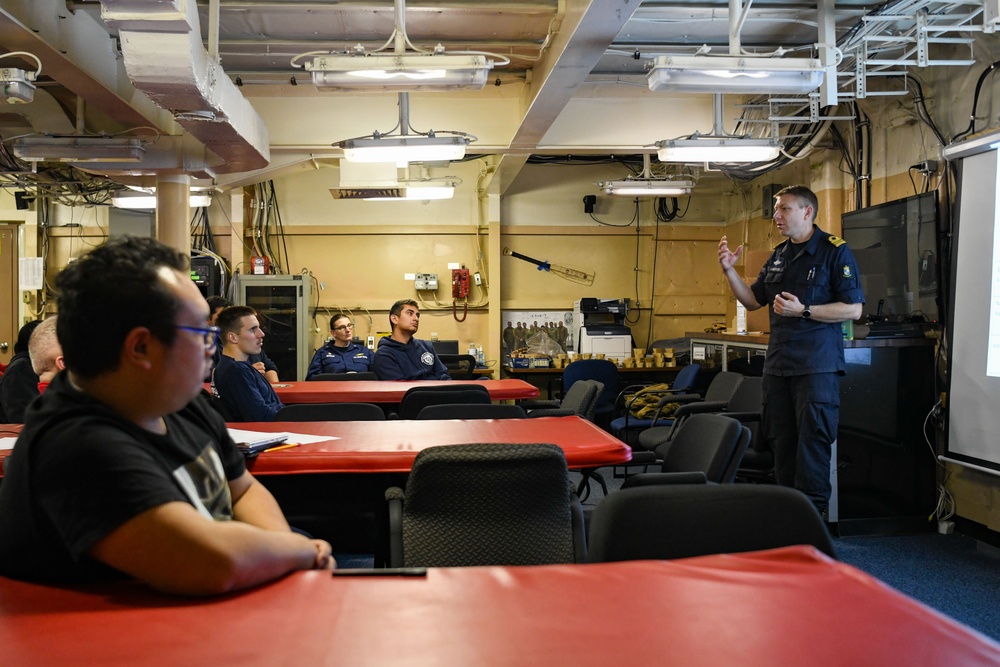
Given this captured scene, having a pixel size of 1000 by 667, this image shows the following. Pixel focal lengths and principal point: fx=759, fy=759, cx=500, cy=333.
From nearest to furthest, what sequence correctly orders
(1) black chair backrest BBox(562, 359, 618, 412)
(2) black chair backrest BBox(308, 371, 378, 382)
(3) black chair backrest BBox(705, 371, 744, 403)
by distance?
(3) black chair backrest BBox(705, 371, 744, 403) < (2) black chair backrest BBox(308, 371, 378, 382) < (1) black chair backrest BBox(562, 359, 618, 412)

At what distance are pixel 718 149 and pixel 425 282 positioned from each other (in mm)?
4560

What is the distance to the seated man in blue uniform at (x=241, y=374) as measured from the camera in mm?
3719

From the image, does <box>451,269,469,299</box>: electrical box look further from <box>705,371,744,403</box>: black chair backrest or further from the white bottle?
<box>705,371,744,403</box>: black chair backrest

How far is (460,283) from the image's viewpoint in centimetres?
898

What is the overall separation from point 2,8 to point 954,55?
537cm

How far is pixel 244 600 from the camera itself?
1.20 metres

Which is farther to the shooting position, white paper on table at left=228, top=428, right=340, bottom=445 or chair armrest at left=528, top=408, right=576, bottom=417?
chair armrest at left=528, top=408, right=576, bottom=417

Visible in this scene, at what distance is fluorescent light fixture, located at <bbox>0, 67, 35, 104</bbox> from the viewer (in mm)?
3750

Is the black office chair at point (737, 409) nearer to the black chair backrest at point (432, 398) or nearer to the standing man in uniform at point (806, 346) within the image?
the standing man in uniform at point (806, 346)

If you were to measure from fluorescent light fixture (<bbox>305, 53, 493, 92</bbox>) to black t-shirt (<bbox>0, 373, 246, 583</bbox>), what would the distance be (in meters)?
2.73

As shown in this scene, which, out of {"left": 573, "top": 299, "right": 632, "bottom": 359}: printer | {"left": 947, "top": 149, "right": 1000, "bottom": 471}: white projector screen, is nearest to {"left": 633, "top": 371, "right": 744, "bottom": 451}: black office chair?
{"left": 947, "top": 149, "right": 1000, "bottom": 471}: white projector screen

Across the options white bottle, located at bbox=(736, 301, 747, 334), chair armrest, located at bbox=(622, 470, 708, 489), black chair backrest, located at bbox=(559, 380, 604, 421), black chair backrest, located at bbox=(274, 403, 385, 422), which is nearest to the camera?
chair armrest, located at bbox=(622, 470, 708, 489)

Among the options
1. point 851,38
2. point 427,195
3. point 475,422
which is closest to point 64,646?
point 475,422

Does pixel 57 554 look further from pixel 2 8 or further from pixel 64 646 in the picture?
pixel 2 8
